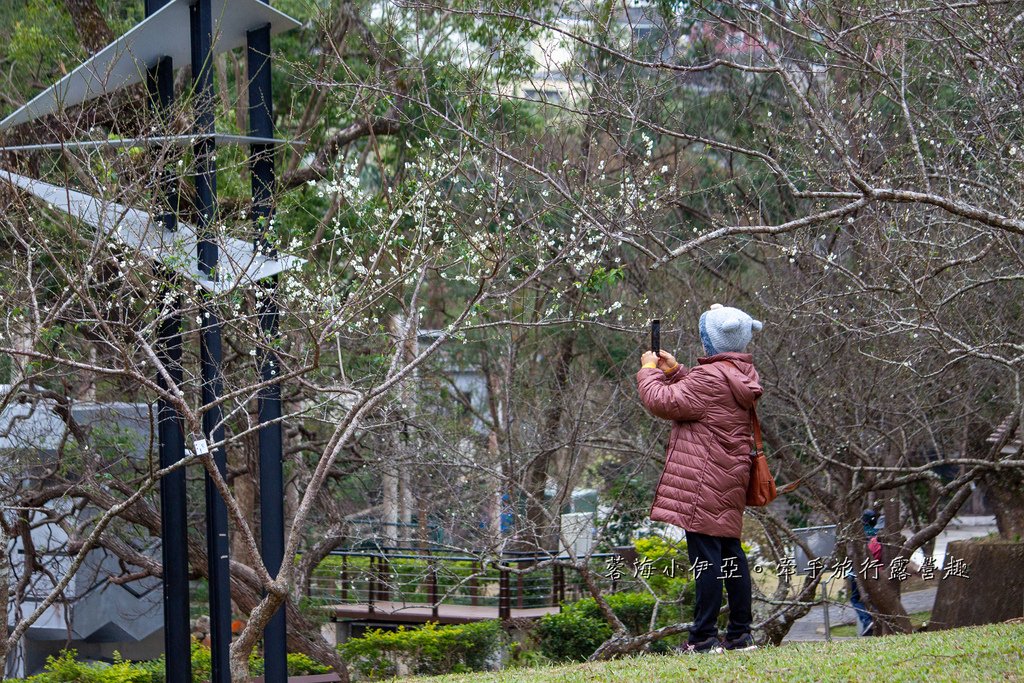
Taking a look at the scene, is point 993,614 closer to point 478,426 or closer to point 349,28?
point 478,426

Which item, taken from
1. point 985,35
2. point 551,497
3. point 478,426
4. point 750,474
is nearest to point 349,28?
point 478,426

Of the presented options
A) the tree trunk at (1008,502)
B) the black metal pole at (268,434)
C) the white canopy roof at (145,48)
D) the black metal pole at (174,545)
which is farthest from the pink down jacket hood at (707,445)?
the tree trunk at (1008,502)

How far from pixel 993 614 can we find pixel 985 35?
5.16 metres

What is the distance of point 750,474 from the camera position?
562cm

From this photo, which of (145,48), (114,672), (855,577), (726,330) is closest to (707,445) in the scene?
(726,330)

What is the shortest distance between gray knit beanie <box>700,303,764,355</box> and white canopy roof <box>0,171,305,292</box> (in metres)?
2.71

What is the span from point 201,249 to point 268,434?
1.44m

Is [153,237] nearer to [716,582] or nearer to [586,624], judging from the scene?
[716,582]

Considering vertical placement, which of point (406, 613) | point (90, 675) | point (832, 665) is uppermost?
point (832, 665)

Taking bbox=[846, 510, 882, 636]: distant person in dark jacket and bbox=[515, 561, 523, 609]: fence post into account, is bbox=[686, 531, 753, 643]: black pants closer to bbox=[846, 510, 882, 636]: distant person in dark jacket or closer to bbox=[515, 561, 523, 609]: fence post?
bbox=[846, 510, 882, 636]: distant person in dark jacket

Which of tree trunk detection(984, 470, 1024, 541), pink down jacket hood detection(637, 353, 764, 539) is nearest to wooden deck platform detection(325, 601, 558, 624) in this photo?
tree trunk detection(984, 470, 1024, 541)

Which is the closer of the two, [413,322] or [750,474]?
[750,474]

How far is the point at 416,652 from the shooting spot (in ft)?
35.4

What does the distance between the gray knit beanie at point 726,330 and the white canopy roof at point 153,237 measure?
8.89 ft
